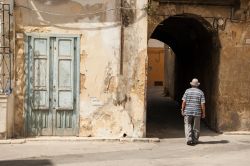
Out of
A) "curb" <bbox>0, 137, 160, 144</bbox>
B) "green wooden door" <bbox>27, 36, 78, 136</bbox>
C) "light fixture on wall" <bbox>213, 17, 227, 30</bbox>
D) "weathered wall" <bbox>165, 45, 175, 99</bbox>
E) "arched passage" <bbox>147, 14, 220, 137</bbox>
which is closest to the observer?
"curb" <bbox>0, 137, 160, 144</bbox>

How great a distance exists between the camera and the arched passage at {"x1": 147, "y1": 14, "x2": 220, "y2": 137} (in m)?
15.0

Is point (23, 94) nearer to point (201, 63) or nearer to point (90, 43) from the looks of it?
point (90, 43)

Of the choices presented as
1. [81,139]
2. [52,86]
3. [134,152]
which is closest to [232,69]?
[134,152]

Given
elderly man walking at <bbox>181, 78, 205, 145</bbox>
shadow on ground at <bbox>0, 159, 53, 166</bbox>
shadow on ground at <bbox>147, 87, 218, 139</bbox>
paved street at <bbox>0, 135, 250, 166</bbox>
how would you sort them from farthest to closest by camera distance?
1. shadow on ground at <bbox>147, 87, 218, 139</bbox>
2. elderly man walking at <bbox>181, 78, 205, 145</bbox>
3. paved street at <bbox>0, 135, 250, 166</bbox>
4. shadow on ground at <bbox>0, 159, 53, 166</bbox>

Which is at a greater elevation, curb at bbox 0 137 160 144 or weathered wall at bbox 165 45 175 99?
weathered wall at bbox 165 45 175 99

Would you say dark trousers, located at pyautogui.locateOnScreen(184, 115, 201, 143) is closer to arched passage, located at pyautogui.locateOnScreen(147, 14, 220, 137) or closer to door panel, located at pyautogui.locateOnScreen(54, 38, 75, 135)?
arched passage, located at pyautogui.locateOnScreen(147, 14, 220, 137)

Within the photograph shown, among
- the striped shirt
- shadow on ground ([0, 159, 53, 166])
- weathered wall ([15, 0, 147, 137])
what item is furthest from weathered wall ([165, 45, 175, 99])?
shadow on ground ([0, 159, 53, 166])

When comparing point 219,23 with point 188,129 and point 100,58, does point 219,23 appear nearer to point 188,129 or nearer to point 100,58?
point 188,129

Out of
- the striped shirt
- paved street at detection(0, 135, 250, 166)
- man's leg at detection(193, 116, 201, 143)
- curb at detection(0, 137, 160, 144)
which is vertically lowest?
paved street at detection(0, 135, 250, 166)

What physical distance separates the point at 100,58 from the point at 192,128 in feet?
10.3

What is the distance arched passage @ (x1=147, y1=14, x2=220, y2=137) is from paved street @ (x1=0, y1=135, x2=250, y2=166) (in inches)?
105

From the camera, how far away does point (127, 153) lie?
A: 445 inches

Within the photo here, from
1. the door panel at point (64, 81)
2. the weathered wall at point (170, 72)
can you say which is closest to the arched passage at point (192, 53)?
the weathered wall at point (170, 72)

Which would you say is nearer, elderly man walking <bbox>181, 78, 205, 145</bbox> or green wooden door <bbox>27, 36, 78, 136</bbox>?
elderly man walking <bbox>181, 78, 205, 145</bbox>
